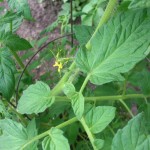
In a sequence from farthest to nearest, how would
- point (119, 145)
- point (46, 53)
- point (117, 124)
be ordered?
point (46, 53) < point (117, 124) < point (119, 145)

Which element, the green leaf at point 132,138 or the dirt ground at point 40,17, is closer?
the green leaf at point 132,138

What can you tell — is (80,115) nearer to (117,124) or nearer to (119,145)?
(119,145)

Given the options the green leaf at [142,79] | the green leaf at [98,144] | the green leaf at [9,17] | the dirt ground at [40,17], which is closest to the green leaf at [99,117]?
the green leaf at [98,144]

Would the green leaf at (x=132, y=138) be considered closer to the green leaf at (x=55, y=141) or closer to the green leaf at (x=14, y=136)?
the green leaf at (x=55, y=141)

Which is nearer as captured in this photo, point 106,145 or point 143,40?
point 143,40

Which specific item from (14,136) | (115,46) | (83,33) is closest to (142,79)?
(83,33)

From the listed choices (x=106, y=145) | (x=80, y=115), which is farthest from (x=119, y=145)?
(x=106, y=145)

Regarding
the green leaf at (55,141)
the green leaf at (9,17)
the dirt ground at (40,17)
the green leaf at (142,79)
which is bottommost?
the dirt ground at (40,17)
